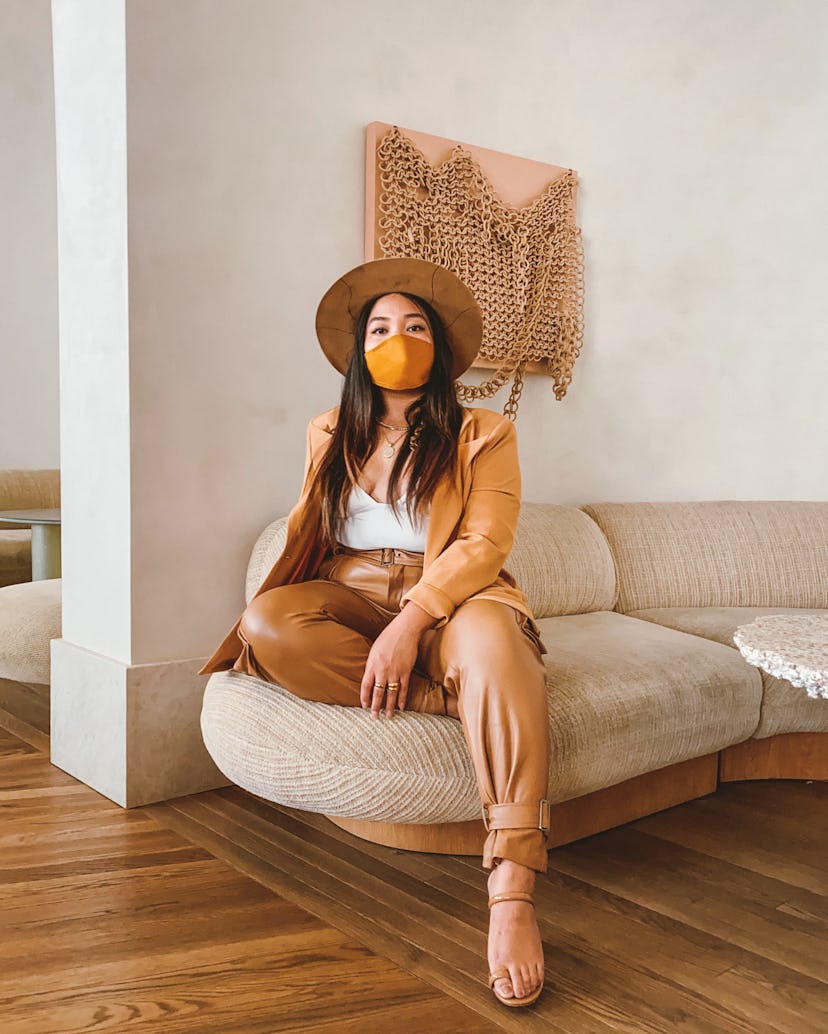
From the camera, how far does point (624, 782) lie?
7.36 ft

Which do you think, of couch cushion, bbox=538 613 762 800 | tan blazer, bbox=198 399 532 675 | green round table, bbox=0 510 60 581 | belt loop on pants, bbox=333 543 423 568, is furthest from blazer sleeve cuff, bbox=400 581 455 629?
green round table, bbox=0 510 60 581

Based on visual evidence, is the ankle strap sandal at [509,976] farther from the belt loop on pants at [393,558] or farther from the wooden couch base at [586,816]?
the belt loop on pants at [393,558]

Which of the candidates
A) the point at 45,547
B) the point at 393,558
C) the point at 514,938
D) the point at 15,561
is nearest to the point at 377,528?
the point at 393,558

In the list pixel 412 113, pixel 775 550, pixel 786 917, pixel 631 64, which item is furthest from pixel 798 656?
pixel 631 64

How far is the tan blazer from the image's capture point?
6.11 ft

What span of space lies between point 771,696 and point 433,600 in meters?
1.06

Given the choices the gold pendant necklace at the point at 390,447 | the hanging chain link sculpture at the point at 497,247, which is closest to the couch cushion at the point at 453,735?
the gold pendant necklace at the point at 390,447

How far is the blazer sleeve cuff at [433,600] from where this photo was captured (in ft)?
5.99

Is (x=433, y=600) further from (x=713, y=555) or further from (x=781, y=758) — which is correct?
(x=713, y=555)

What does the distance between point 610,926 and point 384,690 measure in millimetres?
565

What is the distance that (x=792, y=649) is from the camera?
5.16ft

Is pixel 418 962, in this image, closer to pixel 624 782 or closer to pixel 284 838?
pixel 284 838

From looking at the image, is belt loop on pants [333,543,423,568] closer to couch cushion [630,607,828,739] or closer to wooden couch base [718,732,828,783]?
couch cushion [630,607,828,739]

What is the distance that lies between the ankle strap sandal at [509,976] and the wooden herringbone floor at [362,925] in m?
0.02
